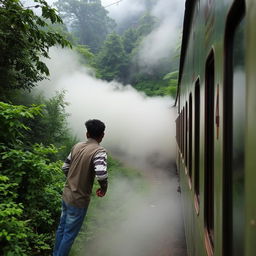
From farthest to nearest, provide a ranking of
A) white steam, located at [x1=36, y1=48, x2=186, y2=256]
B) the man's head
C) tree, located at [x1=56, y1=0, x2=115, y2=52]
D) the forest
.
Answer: tree, located at [x1=56, y1=0, x2=115, y2=52] → white steam, located at [x1=36, y1=48, x2=186, y2=256] → the forest → the man's head

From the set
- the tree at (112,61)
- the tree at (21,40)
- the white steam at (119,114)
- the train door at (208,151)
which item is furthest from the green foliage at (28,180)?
the tree at (112,61)

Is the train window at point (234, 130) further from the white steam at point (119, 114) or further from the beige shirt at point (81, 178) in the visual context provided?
the white steam at point (119, 114)

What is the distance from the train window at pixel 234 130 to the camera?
1.13 metres

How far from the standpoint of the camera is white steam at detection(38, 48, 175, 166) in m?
19.4

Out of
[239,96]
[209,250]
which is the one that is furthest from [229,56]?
[209,250]

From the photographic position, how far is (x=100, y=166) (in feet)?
11.4

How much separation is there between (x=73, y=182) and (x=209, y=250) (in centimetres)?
204

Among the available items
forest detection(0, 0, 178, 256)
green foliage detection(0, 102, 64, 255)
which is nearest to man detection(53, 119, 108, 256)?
forest detection(0, 0, 178, 256)

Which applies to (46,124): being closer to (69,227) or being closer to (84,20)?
(69,227)

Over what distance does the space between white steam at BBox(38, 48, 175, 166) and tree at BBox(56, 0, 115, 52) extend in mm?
31552

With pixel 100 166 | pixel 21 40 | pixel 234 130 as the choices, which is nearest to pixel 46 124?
pixel 21 40

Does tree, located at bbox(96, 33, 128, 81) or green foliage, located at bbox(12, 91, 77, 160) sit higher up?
tree, located at bbox(96, 33, 128, 81)

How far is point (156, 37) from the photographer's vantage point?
44531 mm

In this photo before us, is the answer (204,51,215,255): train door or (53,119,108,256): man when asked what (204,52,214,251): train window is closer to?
(204,51,215,255): train door
